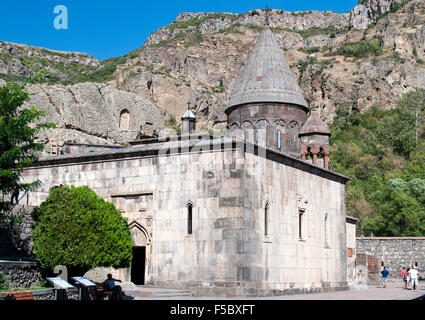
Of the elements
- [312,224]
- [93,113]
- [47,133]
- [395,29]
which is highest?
[395,29]

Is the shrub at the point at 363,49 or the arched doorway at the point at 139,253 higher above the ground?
the shrub at the point at 363,49

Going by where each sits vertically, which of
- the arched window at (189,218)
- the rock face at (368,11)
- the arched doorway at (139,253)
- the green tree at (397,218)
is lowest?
the arched doorway at (139,253)

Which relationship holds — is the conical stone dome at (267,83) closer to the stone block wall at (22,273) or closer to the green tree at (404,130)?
the stone block wall at (22,273)

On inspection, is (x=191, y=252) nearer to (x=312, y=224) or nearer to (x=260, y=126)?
(x=312, y=224)

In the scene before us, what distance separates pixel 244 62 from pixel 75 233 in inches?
3682

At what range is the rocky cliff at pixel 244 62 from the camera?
78562 millimetres

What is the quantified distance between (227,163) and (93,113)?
116 feet

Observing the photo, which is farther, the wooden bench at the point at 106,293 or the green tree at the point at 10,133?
the green tree at the point at 10,133

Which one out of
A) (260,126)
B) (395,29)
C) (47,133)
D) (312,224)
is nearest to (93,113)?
(47,133)

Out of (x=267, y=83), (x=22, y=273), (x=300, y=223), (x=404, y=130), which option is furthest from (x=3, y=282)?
(x=404, y=130)

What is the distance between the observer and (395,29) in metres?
93.0

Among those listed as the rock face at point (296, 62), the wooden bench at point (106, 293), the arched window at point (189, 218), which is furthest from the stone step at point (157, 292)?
the rock face at point (296, 62)

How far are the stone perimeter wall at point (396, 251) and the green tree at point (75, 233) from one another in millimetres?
21607

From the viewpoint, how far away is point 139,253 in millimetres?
18859
